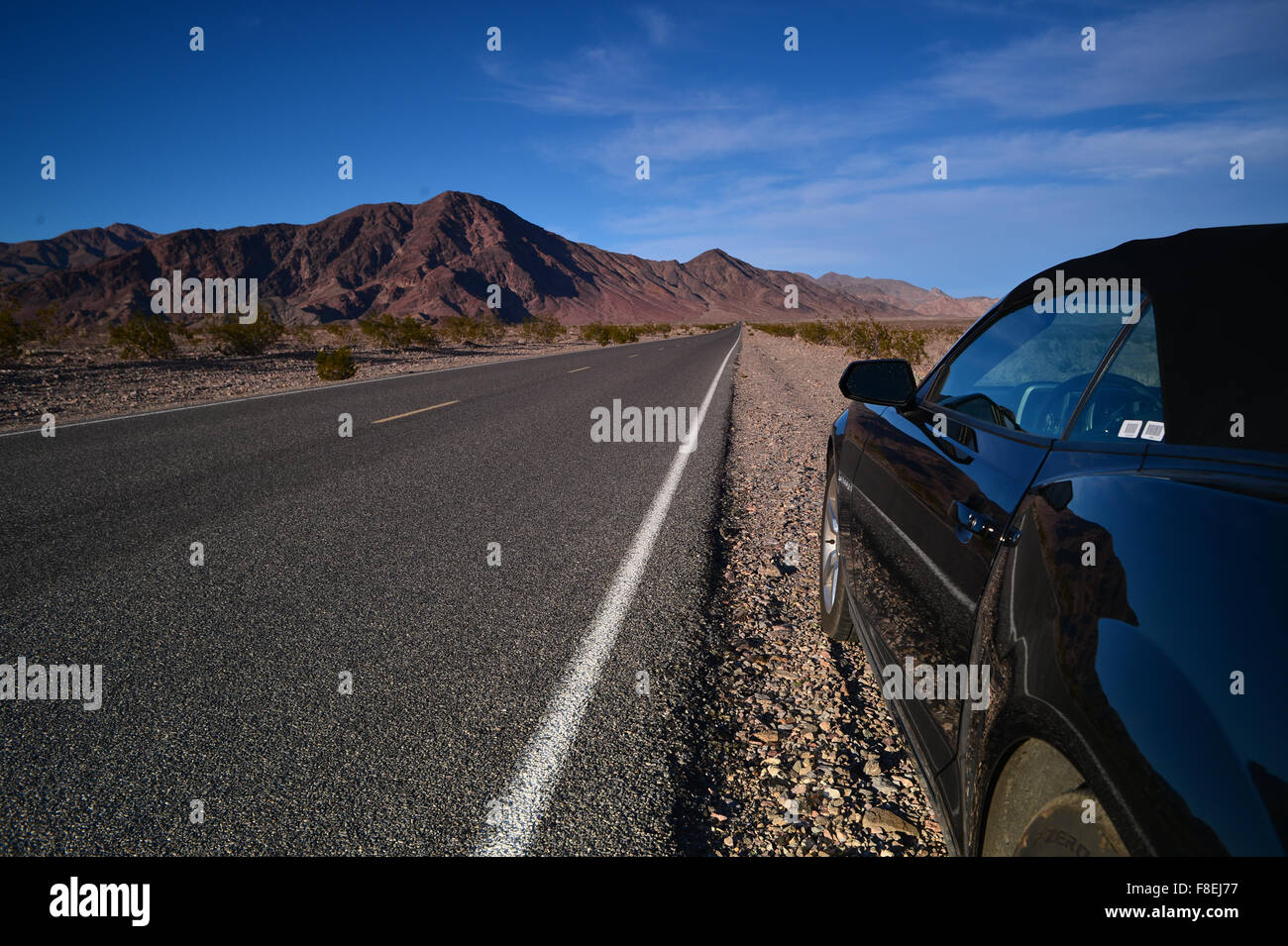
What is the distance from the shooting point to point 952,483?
190 centimetres

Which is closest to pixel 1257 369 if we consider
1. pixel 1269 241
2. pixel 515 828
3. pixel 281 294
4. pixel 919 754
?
pixel 1269 241

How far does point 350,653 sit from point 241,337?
26320 millimetres

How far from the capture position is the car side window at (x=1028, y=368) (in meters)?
2.07

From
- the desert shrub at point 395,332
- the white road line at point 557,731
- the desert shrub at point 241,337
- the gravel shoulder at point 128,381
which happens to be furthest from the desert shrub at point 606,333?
the white road line at point 557,731

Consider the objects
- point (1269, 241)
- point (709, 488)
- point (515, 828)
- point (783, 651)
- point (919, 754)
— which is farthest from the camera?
point (709, 488)

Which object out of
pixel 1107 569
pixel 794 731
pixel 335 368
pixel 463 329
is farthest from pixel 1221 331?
pixel 463 329

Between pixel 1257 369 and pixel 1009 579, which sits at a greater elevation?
pixel 1257 369

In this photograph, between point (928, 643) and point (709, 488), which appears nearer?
point (928, 643)

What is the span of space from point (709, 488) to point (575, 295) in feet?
606

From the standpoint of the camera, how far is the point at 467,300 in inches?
5719

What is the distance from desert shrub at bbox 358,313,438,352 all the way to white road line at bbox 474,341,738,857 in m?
31.6

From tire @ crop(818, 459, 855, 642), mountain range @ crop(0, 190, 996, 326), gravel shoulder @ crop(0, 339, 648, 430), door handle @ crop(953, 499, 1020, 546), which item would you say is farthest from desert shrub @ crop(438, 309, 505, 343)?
mountain range @ crop(0, 190, 996, 326)

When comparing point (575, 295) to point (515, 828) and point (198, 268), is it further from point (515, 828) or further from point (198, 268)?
point (515, 828)
